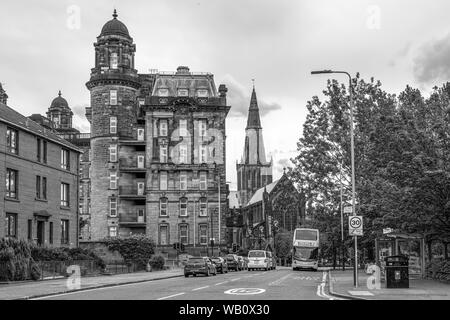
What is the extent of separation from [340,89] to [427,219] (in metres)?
25.0

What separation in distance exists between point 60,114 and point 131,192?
48.8m

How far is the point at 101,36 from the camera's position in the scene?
93.9 metres

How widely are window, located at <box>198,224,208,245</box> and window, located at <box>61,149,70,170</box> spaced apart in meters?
35.0

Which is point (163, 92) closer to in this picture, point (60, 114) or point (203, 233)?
point (203, 233)

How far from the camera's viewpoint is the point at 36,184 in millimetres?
53188

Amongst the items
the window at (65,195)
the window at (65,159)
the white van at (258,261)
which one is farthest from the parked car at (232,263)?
the window at (65,159)

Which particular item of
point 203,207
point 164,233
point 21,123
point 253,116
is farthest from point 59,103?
point 21,123

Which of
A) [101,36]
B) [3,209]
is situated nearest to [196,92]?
[101,36]

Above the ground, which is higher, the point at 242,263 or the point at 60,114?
the point at 60,114

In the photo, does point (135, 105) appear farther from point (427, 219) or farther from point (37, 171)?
point (427, 219)

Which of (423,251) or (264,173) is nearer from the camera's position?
(423,251)
